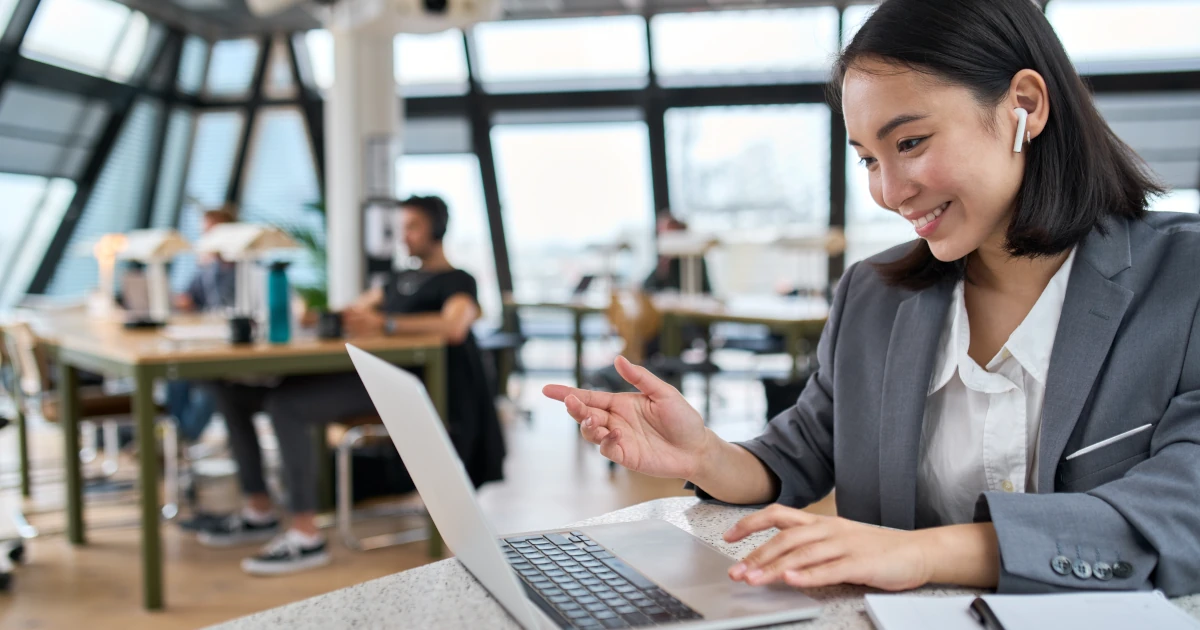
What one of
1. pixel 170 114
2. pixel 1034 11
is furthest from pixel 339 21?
pixel 1034 11

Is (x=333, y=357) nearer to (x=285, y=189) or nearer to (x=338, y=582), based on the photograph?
(x=338, y=582)

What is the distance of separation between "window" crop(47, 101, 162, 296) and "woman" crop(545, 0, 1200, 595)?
7.09 m

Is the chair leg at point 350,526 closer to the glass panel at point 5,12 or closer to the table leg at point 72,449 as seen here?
the table leg at point 72,449

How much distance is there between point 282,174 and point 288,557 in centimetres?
563

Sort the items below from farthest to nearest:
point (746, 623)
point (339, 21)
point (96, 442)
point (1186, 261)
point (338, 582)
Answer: point (339, 21) → point (96, 442) → point (338, 582) → point (1186, 261) → point (746, 623)

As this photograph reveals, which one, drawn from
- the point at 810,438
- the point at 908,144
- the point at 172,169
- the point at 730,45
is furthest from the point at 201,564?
the point at 172,169

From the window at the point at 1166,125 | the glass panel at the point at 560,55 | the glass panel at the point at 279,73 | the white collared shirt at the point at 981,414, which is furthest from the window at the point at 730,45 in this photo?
the white collared shirt at the point at 981,414

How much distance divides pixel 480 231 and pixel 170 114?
9.39 ft

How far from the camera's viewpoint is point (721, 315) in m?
5.42

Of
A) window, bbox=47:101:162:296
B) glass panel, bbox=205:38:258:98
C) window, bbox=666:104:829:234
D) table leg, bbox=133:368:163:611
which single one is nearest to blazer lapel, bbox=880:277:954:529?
table leg, bbox=133:368:163:611

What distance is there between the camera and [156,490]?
9.67ft

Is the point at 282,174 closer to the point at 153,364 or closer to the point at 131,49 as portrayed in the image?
the point at 131,49

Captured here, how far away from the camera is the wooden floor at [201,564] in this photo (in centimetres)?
287

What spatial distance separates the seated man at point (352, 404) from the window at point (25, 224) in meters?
3.86
